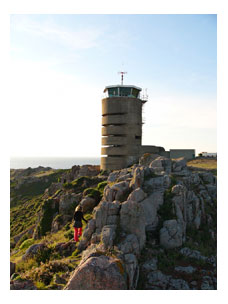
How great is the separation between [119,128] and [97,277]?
40.7 meters

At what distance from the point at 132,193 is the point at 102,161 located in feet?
106

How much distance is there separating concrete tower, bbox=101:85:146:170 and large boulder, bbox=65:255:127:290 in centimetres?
3860

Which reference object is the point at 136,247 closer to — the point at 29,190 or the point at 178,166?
the point at 178,166

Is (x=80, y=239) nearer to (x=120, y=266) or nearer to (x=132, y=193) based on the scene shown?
(x=132, y=193)

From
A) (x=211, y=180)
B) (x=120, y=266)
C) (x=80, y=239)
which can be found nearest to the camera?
(x=120, y=266)

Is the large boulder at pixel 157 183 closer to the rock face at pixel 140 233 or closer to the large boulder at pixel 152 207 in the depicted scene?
the rock face at pixel 140 233

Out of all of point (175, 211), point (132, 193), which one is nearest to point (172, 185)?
point (175, 211)

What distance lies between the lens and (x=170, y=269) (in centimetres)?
1378

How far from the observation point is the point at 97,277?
9.57 metres

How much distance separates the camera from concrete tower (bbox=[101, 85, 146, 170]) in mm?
48938

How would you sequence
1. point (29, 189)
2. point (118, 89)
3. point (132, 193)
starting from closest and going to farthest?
point (132, 193) → point (118, 89) → point (29, 189)

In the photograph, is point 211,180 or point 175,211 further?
point 211,180

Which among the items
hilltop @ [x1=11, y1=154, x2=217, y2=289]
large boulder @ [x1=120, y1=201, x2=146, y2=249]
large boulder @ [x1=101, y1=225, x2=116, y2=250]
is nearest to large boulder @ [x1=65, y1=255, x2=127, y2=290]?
hilltop @ [x1=11, y1=154, x2=217, y2=289]

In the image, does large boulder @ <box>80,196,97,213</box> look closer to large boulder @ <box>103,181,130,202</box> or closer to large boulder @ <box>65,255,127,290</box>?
large boulder @ <box>103,181,130,202</box>
